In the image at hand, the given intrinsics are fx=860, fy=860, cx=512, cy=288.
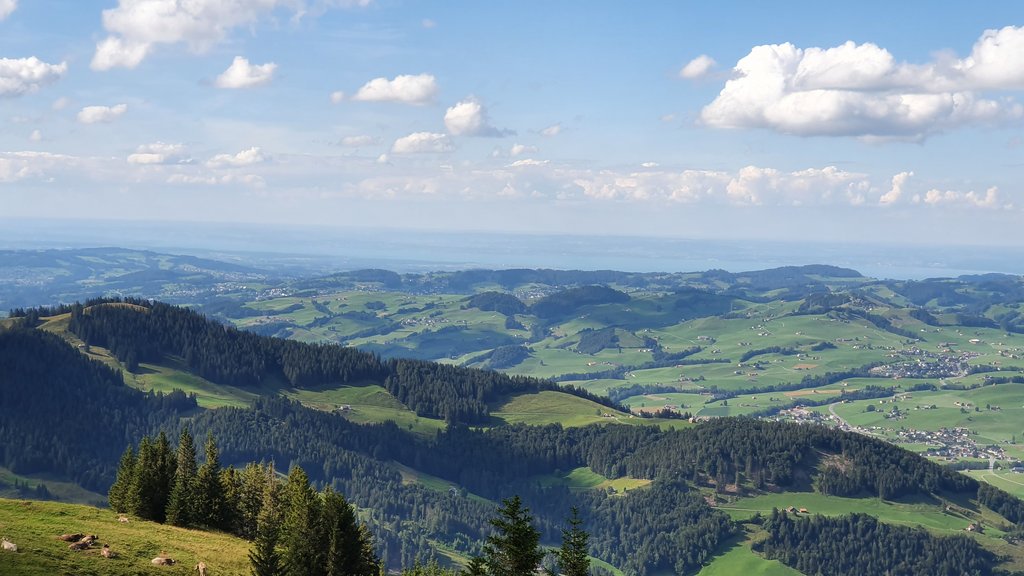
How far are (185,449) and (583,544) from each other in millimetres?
55869

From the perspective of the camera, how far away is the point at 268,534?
85.1 m

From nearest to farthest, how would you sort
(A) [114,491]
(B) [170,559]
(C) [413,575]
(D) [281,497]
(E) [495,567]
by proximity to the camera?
(E) [495,567], (B) [170,559], (C) [413,575], (D) [281,497], (A) [114,491]

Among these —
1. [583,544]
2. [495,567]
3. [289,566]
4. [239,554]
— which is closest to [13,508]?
[239,554]

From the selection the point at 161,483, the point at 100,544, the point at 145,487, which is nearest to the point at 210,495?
the point at 161,483

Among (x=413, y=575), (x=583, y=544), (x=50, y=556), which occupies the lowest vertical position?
(x=413, y=575)

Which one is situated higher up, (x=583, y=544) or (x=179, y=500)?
(x=583, y=544)

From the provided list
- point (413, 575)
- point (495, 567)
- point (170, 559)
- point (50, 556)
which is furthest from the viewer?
point (413, 575)

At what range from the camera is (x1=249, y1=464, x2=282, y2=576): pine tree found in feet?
239

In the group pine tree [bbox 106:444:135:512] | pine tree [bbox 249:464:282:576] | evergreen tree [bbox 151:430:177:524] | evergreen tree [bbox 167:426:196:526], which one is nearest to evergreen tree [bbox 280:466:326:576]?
pine tree [bbox 249:464:282:576]

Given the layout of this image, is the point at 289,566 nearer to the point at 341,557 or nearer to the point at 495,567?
the point at 341,557

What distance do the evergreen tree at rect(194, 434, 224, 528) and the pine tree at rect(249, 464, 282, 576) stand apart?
4841mm

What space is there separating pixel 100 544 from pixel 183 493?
20.9 m

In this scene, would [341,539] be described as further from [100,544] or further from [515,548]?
[515,548]

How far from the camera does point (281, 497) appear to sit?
96000 millimetres
